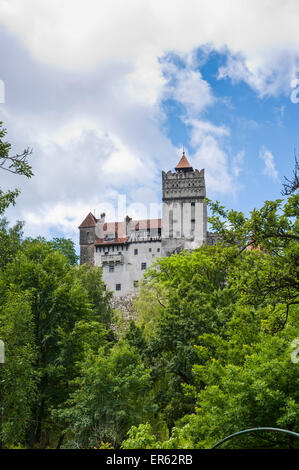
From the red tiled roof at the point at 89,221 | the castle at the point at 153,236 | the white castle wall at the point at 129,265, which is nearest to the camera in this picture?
the castle at the point at 153,236

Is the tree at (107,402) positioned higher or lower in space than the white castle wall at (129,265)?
lower

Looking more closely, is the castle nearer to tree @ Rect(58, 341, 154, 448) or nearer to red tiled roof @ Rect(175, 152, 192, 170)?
red tiled roof @ Rect(175, 152, 192, 170)

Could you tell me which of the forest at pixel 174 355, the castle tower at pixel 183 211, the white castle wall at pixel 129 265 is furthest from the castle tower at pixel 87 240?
the forest at pixel 174 355

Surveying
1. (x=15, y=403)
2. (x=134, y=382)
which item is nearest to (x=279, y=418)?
(x=134, y=382)

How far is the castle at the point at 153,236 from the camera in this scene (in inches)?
3012

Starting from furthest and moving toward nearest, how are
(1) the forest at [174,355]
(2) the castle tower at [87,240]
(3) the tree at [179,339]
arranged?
(2) the castle tower at [87,240]
(3) the tree at [179,339]
(1) the forest at [174,355]

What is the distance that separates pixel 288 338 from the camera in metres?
16.2

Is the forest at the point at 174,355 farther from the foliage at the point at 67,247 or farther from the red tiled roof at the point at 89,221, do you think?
the red tiled roof at the point at 89,221

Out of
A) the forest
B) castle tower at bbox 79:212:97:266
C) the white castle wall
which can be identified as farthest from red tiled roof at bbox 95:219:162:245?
the forest

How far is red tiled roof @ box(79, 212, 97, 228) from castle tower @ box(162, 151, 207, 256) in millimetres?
14403

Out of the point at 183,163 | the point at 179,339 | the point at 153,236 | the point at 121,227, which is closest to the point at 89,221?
the point at 121,227

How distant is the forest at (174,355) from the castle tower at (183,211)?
38.4 meters

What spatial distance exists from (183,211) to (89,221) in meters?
18.7

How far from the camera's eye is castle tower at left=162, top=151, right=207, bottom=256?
250ft
